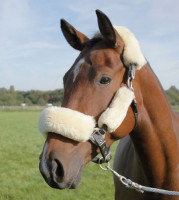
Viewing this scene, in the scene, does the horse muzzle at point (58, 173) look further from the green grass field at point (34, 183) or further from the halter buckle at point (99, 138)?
the green grass field at point (34, 183)

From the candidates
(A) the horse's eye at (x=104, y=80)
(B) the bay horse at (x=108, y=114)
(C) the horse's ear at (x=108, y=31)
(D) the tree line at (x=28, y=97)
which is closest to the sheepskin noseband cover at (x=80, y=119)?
(B) the bay horse at (x=108, y=114)

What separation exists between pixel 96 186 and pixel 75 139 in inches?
203

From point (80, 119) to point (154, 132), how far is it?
2.74 feet

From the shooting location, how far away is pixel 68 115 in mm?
1958

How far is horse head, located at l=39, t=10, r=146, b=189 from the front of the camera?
190cm

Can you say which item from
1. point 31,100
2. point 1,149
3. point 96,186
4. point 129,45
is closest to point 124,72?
point 129,45

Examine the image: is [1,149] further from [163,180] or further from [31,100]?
[31,100]

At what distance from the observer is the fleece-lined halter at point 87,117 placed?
6.41 ft

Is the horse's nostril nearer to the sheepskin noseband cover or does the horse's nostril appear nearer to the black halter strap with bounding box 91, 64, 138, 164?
the sheepskin noseband cover

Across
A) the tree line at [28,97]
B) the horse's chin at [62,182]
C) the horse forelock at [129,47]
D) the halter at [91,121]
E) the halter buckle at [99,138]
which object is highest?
the horse forelock at [129,47]

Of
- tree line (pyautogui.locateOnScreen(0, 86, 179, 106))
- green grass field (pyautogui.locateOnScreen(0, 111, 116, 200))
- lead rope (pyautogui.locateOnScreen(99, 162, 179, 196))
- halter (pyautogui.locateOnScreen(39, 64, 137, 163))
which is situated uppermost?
halter (pyautogui.locateOnScreen(39, 64, 137, 163))

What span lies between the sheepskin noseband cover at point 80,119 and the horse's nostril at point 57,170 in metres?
0.21

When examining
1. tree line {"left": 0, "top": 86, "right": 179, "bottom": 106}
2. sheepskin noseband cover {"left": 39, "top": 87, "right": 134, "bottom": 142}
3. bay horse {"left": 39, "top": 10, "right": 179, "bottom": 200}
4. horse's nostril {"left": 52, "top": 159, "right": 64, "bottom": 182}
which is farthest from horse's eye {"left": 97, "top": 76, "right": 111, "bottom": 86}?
tree line {"left": 0, "top": 86, "right": 179, "bottom": 106}

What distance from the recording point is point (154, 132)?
2.43 meters
